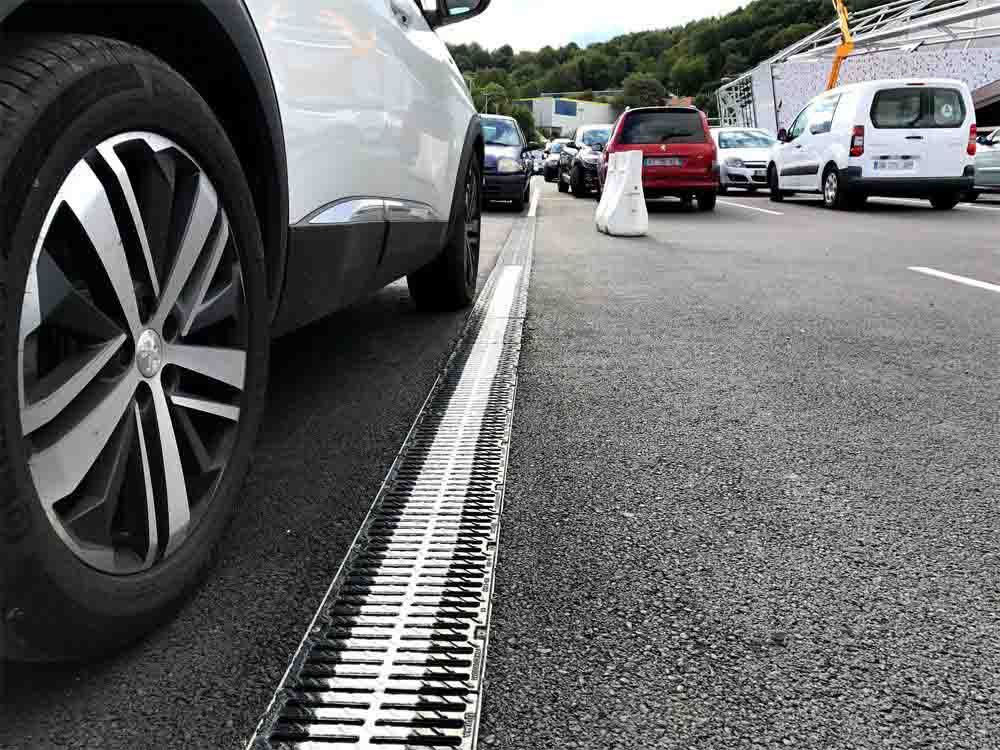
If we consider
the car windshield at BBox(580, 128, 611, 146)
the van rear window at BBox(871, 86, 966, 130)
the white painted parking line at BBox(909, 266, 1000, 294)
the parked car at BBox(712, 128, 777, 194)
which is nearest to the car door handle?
the white painted parking line at BBox(909, 266, 1000, 294)

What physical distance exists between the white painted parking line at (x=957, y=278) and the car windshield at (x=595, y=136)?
1263 centimetres

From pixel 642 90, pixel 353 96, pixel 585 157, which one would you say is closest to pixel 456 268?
pixel 353 96

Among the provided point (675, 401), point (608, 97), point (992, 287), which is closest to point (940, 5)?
point (992, 287)

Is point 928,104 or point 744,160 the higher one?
point 928,104

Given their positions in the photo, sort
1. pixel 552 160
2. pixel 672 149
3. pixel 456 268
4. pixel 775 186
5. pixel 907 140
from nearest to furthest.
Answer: pixel 456 268, pixel 907 140, pixel 672 149, pixel 775 186, pixel 552 160

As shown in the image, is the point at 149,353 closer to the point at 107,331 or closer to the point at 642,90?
the point at 107,331

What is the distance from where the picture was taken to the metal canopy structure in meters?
37.7

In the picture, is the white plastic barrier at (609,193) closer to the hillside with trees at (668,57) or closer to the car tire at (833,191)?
the car tire at (833,191)

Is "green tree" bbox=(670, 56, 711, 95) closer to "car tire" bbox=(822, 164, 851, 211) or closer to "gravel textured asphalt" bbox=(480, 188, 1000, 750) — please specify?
"car tire" bbox=(822, 164, 851, 211)

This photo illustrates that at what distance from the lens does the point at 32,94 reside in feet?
4.04

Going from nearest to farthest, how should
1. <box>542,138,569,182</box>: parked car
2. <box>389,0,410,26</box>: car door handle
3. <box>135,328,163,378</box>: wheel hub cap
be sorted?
<box>135,328,163,378</box>: wheel hub cap, <box>389,0,410,26</box>: car door handle, <box>542,138,569,182</box>: parked car

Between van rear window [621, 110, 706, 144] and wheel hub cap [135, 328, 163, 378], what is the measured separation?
1372 cm

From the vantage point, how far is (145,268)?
60.2 inches

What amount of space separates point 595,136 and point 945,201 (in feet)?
25.3
